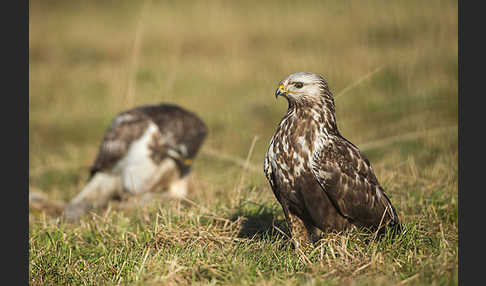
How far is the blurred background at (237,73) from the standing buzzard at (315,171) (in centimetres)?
219

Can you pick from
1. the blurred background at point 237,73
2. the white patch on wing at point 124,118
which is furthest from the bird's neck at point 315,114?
the white patch on wing at point 124,118

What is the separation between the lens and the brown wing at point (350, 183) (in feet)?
12.5

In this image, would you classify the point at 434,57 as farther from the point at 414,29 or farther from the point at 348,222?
the point at 348,222

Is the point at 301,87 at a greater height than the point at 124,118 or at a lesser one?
greater

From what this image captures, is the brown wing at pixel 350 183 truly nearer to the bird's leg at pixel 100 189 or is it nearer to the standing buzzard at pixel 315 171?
the standing buzzard at pixel 315 171

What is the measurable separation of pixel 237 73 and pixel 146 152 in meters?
7.31

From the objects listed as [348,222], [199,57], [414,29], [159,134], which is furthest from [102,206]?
[414,29]

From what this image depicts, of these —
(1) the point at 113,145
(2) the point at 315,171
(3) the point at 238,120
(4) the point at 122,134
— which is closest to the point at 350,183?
(2) the point at 315,171

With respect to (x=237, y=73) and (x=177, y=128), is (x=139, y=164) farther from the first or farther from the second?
(x=237, y=73)

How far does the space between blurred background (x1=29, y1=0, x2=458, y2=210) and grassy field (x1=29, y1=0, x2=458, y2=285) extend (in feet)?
0.17

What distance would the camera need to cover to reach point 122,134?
7555 millimetres

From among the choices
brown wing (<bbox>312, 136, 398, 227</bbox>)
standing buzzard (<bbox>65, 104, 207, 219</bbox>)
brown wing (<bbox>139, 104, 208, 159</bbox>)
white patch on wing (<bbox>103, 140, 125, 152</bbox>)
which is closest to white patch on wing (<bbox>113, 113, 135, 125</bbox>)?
standing buzzard (<bbox>65, 104, 207, 219</bbox>)

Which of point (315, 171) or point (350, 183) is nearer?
point (315, 171)

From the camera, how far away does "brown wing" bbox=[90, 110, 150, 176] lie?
295 inches
